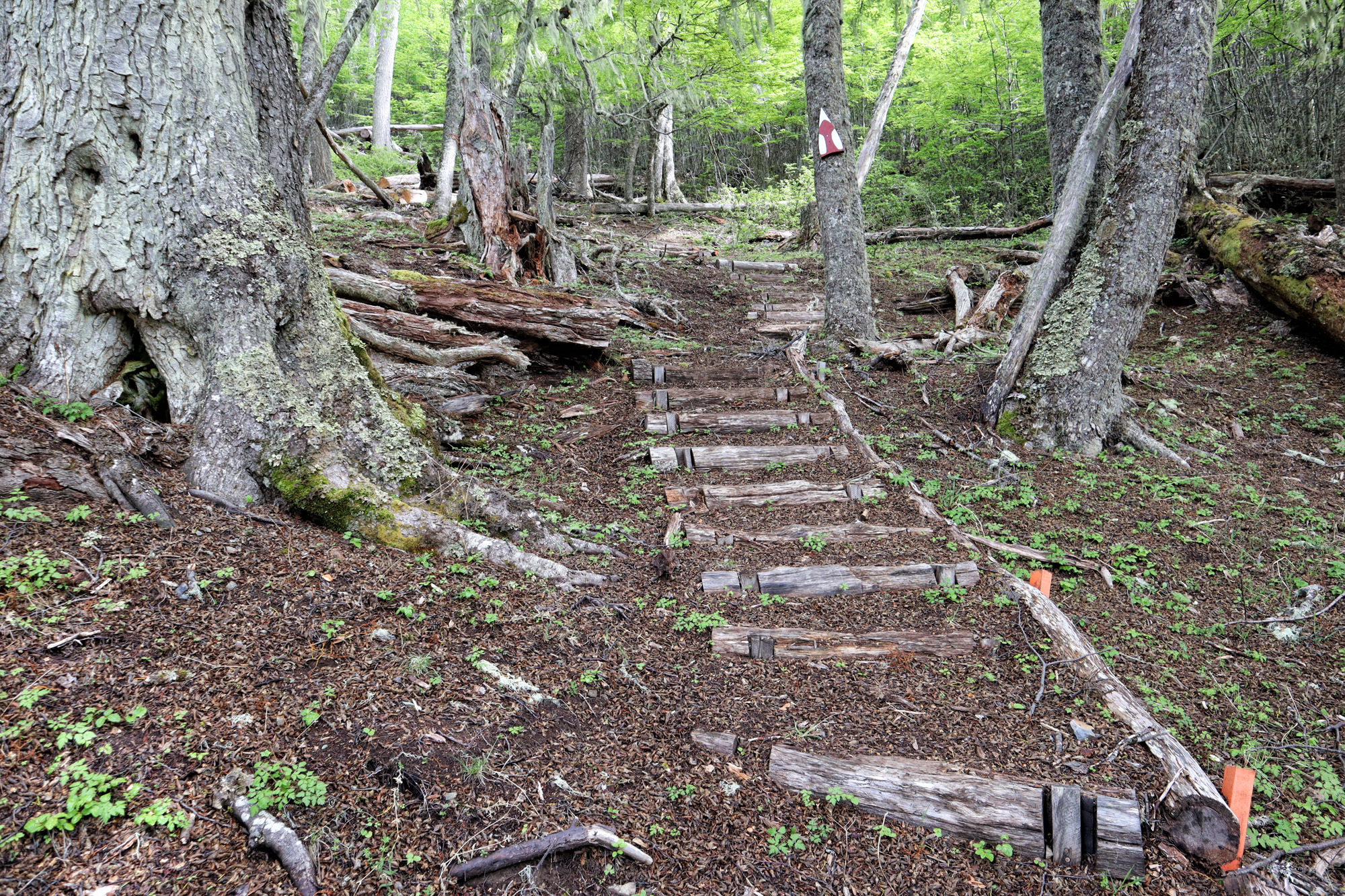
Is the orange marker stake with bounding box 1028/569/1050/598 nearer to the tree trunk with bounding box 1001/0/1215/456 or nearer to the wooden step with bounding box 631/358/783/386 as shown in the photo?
the tree trunk with bounding box 1001/0/1215/456

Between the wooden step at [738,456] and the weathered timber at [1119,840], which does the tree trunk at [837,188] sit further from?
the weathered timber at [1119,840]

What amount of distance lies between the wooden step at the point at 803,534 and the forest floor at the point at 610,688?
0.09 meters

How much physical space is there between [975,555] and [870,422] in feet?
7.87

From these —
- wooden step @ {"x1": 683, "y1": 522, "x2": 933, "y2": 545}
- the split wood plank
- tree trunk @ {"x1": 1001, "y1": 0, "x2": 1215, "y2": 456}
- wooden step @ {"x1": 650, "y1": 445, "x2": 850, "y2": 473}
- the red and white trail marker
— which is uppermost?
the red and white trail marker

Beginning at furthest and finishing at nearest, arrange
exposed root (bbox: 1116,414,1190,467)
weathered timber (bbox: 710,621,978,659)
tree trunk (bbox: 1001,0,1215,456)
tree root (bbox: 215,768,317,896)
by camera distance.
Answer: exposed root (bbox: 1116,414,1190,467), tree trunk (bbox: 1001,0,1215,456), weathered timber (bbox: 710,621,978,659), tree root (bbox: 215,768,317,896)

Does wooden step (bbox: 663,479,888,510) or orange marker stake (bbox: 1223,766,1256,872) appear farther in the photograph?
wooden step (bbox: 663,479,888,510)

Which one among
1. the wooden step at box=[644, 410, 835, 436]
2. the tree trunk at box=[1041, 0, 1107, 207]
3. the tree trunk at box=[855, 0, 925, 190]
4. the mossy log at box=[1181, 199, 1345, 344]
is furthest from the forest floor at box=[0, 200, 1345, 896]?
the tree trunk at box=[855, 0, 925, 190]

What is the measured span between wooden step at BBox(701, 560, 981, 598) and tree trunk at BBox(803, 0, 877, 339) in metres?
4.67

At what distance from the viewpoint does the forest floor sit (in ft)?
7.06

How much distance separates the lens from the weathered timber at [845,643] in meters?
3.74

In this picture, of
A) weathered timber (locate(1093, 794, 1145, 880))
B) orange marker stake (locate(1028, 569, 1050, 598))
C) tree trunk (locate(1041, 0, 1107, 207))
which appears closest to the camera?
weathered timber (locate(1093, 794, 1145, 880))

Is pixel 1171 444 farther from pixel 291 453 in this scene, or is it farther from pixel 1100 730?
pixel 291 453

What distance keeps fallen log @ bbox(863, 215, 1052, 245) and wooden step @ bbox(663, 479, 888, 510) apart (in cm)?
929

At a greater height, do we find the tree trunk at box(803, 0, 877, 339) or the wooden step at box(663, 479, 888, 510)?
the tree trunk at box(803, 0, 877, 339)
